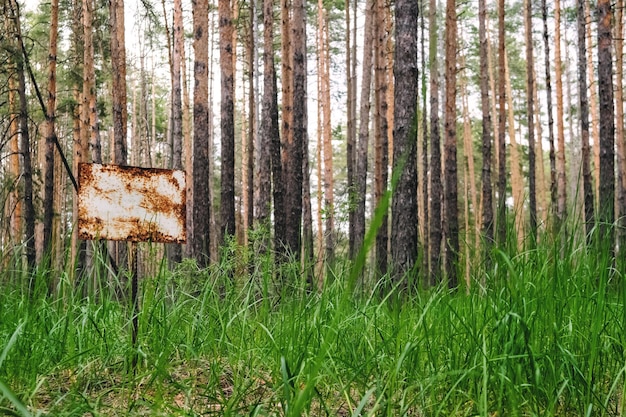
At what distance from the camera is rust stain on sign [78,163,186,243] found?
104 inches

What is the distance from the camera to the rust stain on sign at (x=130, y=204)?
265 cm

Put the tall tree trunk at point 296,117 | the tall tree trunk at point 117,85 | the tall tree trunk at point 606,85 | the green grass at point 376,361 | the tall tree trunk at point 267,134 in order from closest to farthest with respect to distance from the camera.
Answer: the green grass at point 376,361
the tall tree trunk at point 606,85
the tall tree trunk at point 296,117
the tall tree trunk at point 267,134
the tall tree trunk at point 117,85

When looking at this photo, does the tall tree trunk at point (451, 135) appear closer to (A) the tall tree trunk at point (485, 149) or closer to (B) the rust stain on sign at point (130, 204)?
(A) the tall tree trunk at point (485, 149)

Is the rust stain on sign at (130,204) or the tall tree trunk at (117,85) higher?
the tall tree trunk at (117,85)

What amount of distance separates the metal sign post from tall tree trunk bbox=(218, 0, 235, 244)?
771cm

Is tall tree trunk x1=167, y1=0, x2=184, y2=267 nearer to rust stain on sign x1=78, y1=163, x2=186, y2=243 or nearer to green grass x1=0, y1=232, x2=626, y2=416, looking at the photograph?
rust stain on sign x1=78, y1=163, x2=186, y2=243

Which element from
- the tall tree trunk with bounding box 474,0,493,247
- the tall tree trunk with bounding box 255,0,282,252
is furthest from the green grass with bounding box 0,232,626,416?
the tall tree trunk with bounding box 474,0,493,247

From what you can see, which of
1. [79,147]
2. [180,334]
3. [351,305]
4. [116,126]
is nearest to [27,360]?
[180,334]

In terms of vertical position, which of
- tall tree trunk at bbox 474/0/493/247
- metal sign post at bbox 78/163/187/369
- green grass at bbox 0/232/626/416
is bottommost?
green grass at bbox 0/232/626/416

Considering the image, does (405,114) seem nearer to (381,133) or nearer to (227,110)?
(227,110)

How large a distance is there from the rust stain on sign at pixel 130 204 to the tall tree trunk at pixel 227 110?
7.71 meters

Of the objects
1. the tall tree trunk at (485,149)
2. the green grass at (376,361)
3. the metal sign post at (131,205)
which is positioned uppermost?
the tall tree trunk at (485,149)

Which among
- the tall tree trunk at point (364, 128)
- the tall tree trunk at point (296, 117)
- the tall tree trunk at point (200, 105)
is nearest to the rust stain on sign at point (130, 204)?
the tall tree trunk at point (200, 105)

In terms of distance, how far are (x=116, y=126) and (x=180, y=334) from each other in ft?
37.1
